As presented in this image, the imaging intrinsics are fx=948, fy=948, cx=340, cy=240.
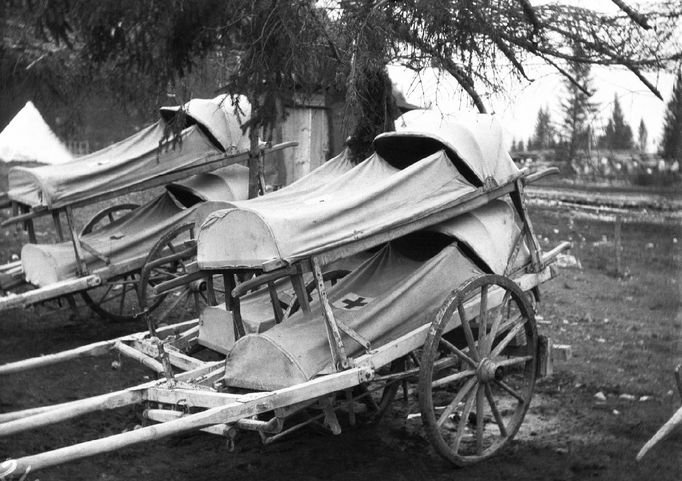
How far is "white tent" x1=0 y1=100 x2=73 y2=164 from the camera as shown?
20297 mm

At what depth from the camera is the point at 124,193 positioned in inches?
382

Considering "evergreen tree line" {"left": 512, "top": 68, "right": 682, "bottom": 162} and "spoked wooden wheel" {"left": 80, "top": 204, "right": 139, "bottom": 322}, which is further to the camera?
"spoked wooden wheel" {"left": 80, "top": 204, "right": 139, "bottom": 322}

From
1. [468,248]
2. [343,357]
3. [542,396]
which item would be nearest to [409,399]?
[542,396]

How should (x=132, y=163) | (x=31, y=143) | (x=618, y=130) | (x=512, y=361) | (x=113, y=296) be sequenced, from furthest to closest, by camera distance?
(x=31, y=143)
(x=113, y=296)
(x=132, y=163)
(x=618, y=130)
(x=512, y=361)

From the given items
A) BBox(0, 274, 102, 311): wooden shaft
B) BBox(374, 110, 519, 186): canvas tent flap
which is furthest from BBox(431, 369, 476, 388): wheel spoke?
BBox(0, 274, 102, 311): wooden shaft

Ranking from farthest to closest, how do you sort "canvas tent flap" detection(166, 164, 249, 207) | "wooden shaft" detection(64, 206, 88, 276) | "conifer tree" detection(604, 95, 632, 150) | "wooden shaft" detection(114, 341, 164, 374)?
"canvas tent flap" detection(166, 164, 249, 207), "wooden shaft" detection(64, 206, 88, 276), "conifer tree" detection(604, 95, 632, 150), "wooden shaft" detection(114, 341, 164, 374)

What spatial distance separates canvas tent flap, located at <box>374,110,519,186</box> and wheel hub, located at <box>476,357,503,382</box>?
1.21 m

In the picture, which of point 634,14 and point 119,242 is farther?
point 119,242

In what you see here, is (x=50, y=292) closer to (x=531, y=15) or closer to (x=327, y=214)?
(x=327, y=214)

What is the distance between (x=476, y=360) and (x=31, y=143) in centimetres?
1683

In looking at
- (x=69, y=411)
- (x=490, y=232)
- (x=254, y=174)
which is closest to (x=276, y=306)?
(x=490, y=232)

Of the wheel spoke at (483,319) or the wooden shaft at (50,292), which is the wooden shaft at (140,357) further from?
the wooden shaft at (50,292)

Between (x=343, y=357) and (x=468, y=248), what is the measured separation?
1.41 metres

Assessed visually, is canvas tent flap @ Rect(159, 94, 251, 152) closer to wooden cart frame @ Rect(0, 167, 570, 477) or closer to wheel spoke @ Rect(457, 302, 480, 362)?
wooden cart frame @ Rect(0, 167, 570, 477)
